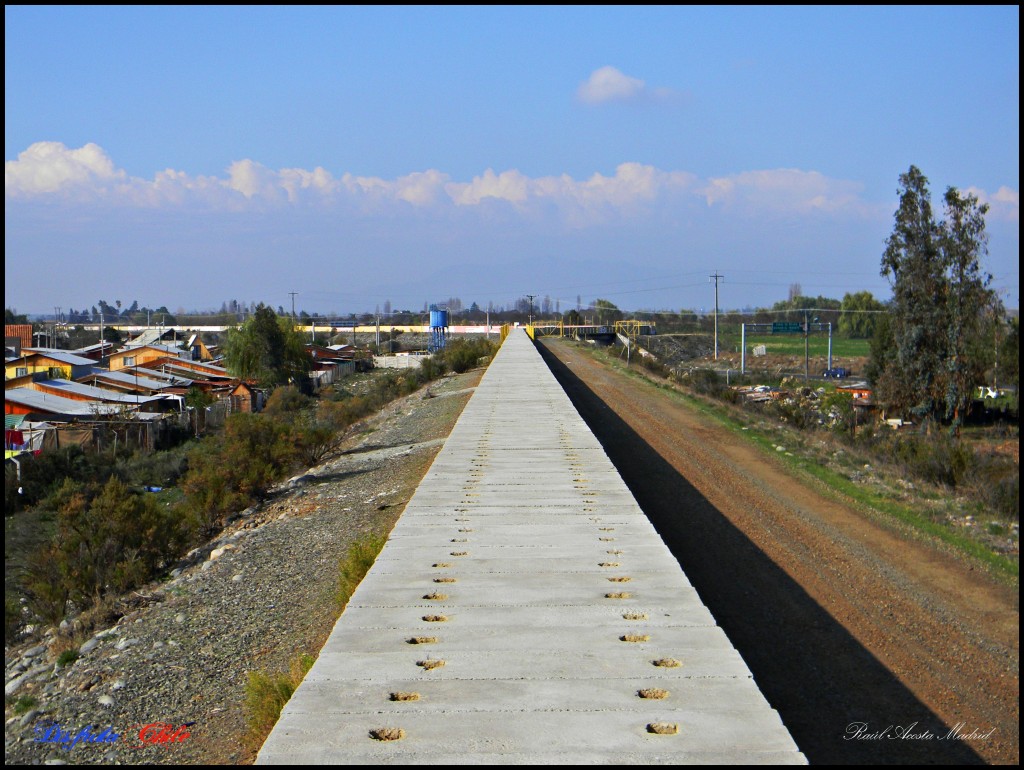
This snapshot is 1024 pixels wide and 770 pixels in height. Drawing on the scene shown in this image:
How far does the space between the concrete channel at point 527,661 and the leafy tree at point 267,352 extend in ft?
172

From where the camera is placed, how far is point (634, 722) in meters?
3.53

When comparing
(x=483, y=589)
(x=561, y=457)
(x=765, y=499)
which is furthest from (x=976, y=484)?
(x=483, y=589)

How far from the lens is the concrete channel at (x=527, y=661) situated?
335 centimetres

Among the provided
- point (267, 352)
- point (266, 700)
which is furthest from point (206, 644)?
point (267, 352)

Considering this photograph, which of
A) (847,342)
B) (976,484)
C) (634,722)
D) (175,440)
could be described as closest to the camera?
(634,722)

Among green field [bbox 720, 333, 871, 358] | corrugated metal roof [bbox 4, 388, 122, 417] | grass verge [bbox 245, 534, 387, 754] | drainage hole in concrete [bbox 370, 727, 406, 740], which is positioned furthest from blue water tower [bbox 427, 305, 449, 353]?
drainage hole in concrete [bbox 370, 727, 406, 740]

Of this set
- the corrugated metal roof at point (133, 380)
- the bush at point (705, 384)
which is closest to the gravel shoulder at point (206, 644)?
the bush at point (705, 384)

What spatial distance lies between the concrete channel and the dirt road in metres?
1.34

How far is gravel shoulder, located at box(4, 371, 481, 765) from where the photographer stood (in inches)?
229

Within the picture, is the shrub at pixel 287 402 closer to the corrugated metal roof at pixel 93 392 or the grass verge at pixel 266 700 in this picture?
the corrugated metal roof at pixel 93 392

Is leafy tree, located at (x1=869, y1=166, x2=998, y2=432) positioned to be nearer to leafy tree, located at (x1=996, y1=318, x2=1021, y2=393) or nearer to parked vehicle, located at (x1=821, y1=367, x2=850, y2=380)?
leafy tree, located at (x1=996, y1=318, x2=1021, y2=393)

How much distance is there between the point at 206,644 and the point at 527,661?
14.0ft

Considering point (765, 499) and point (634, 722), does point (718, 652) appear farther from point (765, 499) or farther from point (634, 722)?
point (765, 499)

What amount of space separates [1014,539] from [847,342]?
107 m
